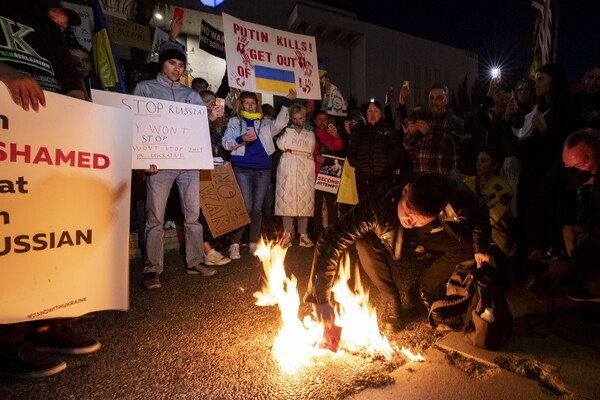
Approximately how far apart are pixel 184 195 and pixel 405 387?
116 inches

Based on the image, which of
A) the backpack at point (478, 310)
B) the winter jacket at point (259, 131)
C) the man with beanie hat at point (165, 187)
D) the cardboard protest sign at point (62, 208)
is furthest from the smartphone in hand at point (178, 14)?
the backpack at point (478, 310)

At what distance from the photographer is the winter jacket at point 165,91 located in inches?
148

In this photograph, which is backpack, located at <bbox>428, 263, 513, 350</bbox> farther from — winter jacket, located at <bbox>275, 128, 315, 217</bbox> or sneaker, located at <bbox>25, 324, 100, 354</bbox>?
winter jacket, located at <bbox>275, 128, 315, 217</bbox>

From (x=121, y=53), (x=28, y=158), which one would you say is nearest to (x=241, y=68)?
(x=28, y=158)

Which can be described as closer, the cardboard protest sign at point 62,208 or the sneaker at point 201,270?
the cardboard protest sign at point 62,208

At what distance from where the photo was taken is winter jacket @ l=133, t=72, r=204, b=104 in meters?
3.75

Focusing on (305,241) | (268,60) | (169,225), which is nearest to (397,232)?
(305,241)

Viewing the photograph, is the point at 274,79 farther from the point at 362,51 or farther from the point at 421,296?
the point at 362,51

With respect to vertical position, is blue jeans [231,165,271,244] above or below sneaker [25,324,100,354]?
above

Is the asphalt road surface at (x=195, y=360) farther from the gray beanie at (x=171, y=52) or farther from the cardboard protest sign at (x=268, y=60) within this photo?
the cardboard protest sign at (x=268, y=60)

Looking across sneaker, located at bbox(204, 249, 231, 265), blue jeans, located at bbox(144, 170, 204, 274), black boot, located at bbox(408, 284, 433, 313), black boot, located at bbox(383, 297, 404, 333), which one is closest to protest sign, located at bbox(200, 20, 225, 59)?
blue jeans, located at bbox(144, 170, 204, 274)

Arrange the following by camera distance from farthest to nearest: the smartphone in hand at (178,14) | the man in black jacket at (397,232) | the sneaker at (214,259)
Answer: the sneaker at (214,259) → the smartphone in hand at (178,14) → the man in black jacket at (397,232)

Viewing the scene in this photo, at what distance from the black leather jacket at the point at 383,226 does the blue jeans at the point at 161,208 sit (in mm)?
1933

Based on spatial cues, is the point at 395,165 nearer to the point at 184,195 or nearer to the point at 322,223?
the point at 322,223
